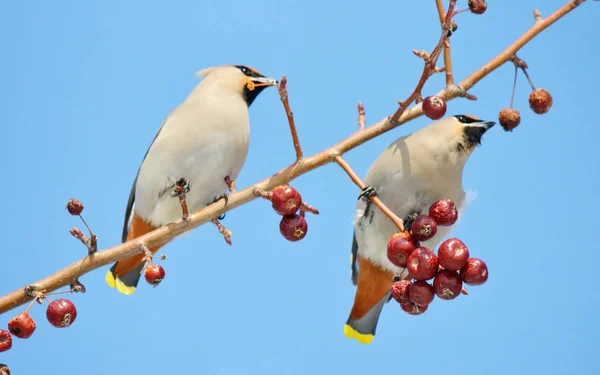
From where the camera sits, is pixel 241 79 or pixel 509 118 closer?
pixel 509 118

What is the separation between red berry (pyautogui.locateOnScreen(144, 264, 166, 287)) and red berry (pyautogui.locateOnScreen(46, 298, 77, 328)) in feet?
0.84

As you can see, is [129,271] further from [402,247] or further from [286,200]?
[402,247]

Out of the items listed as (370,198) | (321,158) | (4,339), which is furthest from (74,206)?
(370,198)

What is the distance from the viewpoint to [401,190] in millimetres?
3602

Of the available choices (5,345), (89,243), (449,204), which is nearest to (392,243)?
(449,204)

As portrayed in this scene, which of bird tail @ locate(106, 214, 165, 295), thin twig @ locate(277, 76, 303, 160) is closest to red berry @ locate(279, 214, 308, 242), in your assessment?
thin twig @ locate(277, 76, 303, 160)

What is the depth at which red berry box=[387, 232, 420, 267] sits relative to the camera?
248cm

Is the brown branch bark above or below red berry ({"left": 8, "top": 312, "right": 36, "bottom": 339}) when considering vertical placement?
above

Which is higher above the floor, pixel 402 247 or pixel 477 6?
pixel 477 6

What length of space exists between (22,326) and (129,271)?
166cm

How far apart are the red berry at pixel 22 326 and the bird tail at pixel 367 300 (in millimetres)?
1920

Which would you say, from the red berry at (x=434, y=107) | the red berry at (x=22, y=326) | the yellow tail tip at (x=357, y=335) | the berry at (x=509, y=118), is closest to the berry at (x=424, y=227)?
the red berry at (x=434, y=107)

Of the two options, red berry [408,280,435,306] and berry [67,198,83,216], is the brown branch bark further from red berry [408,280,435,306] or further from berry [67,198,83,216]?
red berry [408,280,435,306]

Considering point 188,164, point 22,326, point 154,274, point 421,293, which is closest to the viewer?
point 22,326
